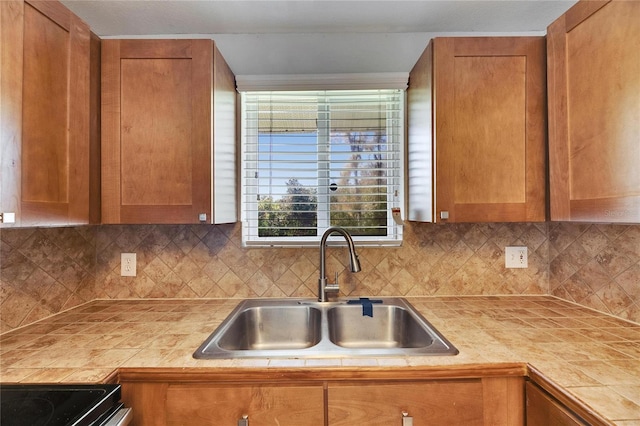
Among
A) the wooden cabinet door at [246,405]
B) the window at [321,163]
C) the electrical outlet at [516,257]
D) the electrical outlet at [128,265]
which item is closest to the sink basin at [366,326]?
the window at [321,163]

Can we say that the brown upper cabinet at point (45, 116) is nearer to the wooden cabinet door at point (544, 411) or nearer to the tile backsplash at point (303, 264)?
the tile backsplash at point (303, 264)

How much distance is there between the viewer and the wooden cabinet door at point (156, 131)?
125 cm

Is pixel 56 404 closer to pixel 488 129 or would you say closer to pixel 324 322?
pixel 324 322

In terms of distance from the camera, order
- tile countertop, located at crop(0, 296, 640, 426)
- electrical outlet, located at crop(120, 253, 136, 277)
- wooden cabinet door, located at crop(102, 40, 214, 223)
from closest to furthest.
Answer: tile countertop, located at crop(0, 296, 640, 426)
wooden cabinet door, located at crop(102, 40, 214, 223)
electrical outlet, located at crop(120, 253, 136, 277)

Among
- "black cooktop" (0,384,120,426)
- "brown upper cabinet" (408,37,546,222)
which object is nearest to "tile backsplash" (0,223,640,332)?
"brown upper cabinet" (408,37,546,222)

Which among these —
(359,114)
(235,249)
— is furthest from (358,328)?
(359,114)

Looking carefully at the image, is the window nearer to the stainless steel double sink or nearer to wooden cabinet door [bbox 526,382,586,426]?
→ the stainless steel double sink

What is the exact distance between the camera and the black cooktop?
2.26ft

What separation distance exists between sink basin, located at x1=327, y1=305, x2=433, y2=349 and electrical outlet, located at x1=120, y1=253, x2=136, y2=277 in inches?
43.1

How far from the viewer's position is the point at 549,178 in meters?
1.24

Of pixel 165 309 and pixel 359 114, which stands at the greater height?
pixel 359 114

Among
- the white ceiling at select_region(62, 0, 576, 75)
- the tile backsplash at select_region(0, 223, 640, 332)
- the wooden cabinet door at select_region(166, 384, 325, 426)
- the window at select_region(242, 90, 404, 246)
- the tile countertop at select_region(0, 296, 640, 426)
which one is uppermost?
the white ceiling at select_region(62, 0, 576, 75)

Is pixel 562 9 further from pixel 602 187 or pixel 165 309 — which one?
pixel 165 309

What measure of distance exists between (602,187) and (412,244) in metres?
0.80
